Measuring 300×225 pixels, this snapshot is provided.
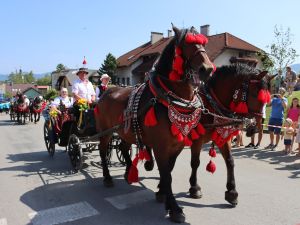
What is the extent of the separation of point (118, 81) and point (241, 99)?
40.9m

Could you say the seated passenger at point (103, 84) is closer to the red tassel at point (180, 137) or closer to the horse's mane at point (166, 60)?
the horse's mane at point (166, 60)

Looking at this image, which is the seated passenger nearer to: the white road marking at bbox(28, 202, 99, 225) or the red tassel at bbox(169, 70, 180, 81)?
the white road marking at bbox(28, 202, 99, 225)

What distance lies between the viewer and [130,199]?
203 inches

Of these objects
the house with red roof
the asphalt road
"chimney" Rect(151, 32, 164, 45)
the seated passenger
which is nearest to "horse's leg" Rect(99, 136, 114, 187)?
the asphalt road

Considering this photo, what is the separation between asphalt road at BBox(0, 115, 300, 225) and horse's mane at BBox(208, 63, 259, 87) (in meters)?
1.87

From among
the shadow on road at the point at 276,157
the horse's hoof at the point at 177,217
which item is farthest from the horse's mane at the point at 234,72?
the shadow on road at the point at 276,157

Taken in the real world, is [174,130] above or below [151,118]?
below

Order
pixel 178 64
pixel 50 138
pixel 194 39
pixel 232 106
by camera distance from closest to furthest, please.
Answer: pixel 194 39, pixel 178 64, pixel 232 106, pixel 50 138

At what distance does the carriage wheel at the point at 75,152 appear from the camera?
6520mm

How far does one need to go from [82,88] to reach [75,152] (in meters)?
1.48

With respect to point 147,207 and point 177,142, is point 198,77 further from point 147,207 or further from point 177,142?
point 147,207

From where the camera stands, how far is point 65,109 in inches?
307

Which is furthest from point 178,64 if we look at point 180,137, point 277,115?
point 277,115

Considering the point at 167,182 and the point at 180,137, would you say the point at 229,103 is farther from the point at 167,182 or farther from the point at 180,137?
the point at 167,182
